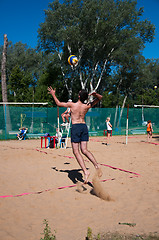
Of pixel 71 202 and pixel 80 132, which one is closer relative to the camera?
pixel 71 202

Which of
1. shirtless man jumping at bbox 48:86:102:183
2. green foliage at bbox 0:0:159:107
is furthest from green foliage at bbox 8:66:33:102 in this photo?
shirtless man jumping at bbox 48:86:102:183

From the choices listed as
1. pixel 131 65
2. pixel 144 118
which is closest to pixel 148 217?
pixel 144 118

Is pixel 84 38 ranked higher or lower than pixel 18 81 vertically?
higher

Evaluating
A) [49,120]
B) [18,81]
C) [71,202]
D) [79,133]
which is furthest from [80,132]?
[18,81]

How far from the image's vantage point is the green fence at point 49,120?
15750 mm

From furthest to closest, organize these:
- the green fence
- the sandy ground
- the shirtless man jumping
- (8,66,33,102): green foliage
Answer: (8,66,33,102): green foliage → the green fence → the shirtless man jumping → the sandy ground

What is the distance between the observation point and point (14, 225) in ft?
9.91

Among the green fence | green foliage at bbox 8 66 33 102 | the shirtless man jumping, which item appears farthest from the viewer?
green foliage at bbox 8 66 33 102

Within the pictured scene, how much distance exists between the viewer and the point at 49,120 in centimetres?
1741

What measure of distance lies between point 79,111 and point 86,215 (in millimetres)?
1885

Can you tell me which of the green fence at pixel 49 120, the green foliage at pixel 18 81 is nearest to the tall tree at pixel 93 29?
the green foliage at pixel 18 81

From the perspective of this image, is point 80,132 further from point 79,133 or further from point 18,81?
point 18,81

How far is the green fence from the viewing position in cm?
1575

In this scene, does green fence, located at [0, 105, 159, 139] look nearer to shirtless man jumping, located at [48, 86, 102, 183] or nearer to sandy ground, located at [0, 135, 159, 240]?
sandy ground, located at [0, 135, 159, 240]
